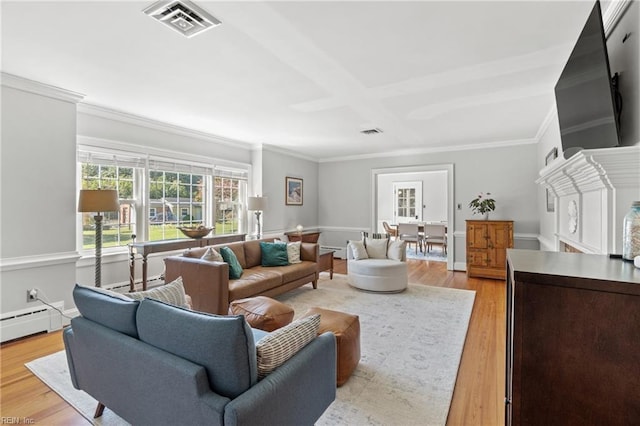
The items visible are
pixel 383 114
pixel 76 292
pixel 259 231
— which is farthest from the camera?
pixel 259 231

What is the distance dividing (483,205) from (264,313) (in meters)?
4.68

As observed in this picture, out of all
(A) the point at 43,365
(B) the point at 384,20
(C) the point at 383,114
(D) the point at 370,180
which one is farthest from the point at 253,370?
(D) the point at 370,180

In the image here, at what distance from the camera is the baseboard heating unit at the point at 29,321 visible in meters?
2.94

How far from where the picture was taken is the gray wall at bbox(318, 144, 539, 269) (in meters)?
5.54

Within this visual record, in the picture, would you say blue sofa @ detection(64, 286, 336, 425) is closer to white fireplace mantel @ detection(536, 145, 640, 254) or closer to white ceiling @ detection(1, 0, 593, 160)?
white fireplace mantel @ detection(536, 145, 640, 254)

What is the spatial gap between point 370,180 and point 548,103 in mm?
3867

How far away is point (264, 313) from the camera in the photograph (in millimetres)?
2398

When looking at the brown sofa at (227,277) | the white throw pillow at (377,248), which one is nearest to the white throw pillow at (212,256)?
the brown sofa at (227,277)

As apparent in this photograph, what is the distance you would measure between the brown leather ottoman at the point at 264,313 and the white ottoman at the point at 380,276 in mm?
2173

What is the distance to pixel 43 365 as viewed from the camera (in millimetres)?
2496

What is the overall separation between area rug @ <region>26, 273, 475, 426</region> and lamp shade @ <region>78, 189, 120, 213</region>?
139 cm

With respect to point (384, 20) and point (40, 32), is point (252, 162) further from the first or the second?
point (384, 20)

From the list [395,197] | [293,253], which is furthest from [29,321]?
[395,197]

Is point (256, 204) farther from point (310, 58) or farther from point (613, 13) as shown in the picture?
point (613, 13)
